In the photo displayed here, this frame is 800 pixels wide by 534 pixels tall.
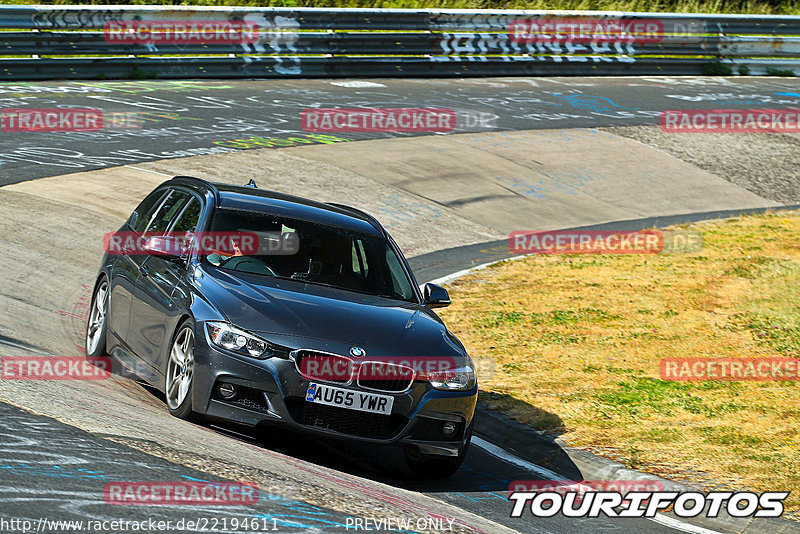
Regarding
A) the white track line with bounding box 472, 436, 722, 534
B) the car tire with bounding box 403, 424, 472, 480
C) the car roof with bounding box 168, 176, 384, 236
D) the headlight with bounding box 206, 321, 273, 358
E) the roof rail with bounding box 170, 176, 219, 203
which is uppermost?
the roof rail with bounding box 170, 176, 219, 203

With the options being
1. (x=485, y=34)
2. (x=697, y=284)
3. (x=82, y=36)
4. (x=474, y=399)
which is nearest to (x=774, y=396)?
(x=474, y=399)

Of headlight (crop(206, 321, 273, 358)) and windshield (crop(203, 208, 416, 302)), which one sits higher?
windshield (crop(203, 208, 416, 302))

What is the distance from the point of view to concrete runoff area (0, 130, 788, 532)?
6.36 meters

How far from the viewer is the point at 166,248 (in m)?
7.86

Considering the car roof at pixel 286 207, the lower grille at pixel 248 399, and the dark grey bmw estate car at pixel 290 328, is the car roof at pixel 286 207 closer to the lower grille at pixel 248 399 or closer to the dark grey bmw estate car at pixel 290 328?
the dark grey bmw estate car at pixel 290 328

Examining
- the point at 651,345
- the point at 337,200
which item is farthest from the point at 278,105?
the point at 651,345

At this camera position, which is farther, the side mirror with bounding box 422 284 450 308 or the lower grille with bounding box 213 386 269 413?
the side mirror with bounding box 422 284 450 308

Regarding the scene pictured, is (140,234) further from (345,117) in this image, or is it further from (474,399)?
(345,117)

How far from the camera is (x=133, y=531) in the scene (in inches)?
183

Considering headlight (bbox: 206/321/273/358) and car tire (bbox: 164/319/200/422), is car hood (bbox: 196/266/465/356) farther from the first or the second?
car tire (bbox: 164/319/200/422)

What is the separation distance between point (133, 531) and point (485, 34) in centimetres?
2280

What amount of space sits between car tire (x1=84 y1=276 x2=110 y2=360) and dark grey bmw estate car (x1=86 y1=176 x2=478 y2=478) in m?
0.03

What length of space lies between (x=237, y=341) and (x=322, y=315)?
60cm

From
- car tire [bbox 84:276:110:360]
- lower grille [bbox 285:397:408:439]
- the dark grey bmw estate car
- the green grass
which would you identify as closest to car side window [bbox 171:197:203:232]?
the dark grey bmw estate car
